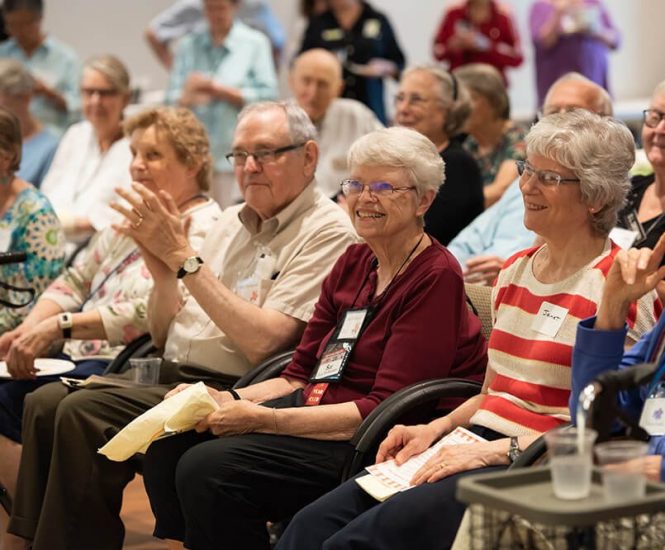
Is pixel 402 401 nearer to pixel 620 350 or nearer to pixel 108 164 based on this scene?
pixel 620 350

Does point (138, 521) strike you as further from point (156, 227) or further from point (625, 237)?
point (625, 237)

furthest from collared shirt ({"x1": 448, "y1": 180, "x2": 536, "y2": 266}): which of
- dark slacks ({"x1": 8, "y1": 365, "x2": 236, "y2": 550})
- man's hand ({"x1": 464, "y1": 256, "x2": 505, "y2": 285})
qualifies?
dark slacks ({"x1": 8, "y1": 365, "x2": 236, "y2": 550})

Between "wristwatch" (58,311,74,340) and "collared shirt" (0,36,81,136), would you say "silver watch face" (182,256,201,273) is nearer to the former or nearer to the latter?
"wristwatch" (58,311,74,340)

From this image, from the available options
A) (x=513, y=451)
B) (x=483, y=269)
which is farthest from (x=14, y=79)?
(x=513, y=451)

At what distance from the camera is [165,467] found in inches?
126

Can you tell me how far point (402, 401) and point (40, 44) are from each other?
5422 mm

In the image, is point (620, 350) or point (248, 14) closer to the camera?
point (620, 350)

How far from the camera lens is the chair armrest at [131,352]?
3.87 m

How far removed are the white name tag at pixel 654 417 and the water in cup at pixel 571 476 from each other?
0.55 meters

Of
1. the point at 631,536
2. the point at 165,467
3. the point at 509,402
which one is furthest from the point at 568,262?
the point at 165,467

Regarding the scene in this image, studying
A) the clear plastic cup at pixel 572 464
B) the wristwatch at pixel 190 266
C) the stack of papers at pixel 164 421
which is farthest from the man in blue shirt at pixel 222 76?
the clear plastic cup at pixel 572 464

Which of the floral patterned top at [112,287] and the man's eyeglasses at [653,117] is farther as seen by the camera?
the floral patterned top at [112,287]

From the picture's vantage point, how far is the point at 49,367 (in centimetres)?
395

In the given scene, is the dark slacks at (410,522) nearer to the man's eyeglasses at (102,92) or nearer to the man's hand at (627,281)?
the man's hand at (627,281)
